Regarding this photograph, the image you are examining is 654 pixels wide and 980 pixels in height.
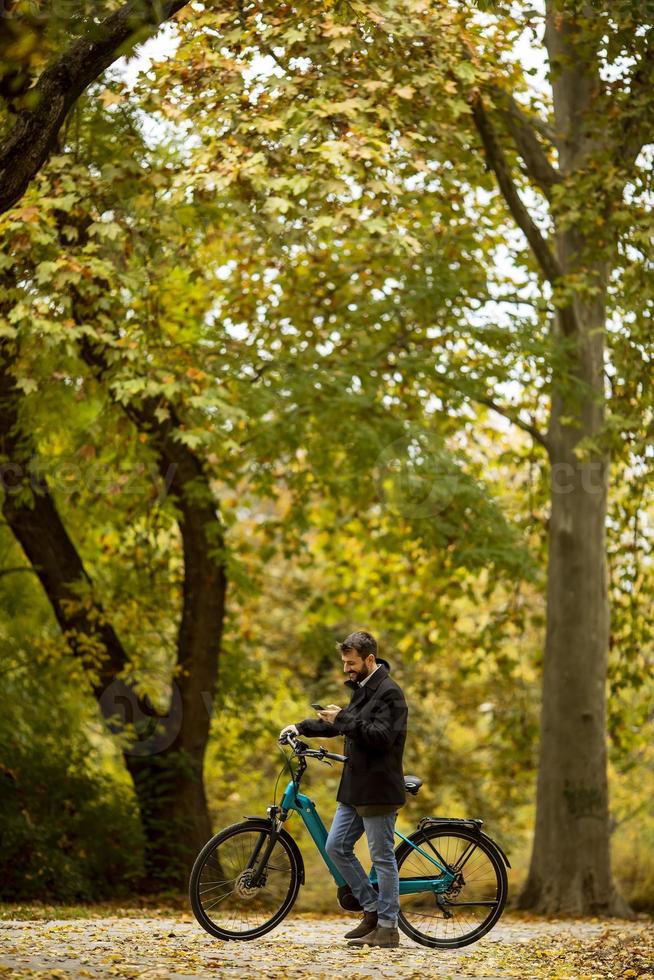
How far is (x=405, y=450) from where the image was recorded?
48.7 ft

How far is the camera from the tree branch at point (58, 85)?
7.14 m

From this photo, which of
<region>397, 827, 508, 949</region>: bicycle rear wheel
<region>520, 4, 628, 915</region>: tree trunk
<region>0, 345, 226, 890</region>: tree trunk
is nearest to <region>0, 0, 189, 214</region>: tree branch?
<region>397, 827, 508, 949</region>: bicycle rear wheel

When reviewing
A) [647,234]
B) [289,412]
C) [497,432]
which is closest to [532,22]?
[647,234]

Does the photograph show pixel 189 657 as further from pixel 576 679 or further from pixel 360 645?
pixel 360 645

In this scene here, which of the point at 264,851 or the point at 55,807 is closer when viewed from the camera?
the point at 264,851

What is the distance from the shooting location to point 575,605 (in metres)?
14.5

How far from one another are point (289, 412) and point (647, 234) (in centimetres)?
441

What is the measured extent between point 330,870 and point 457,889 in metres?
0.79

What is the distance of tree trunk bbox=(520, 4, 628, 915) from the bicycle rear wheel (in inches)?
239

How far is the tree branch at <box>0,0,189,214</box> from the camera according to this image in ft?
23.4

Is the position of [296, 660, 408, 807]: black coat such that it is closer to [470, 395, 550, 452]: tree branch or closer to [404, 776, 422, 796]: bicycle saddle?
[404, 776, 422, 796]: bicycle saddle

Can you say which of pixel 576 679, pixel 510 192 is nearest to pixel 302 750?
pixel 576 679

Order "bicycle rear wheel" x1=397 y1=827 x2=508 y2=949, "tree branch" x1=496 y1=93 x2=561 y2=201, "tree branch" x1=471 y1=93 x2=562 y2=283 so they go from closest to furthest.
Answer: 1. "bicycle rear wheel" x1=397 y1=827 x2=508 y2=949
2. "tree branch" x1=471 y1=93 x2=562 y2=283
3. "tree branch" x1=496 y1=93 x2=561 y2=201

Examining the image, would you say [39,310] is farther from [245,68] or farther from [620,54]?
[620,54]
